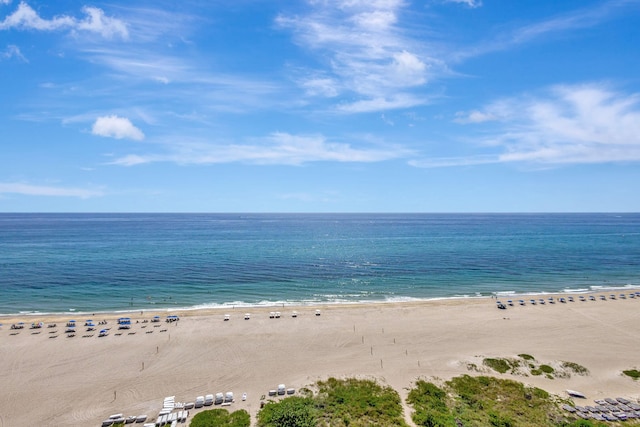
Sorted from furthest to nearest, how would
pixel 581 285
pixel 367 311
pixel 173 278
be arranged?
pixel 173 278, pixel 581 285, pixel 367 311

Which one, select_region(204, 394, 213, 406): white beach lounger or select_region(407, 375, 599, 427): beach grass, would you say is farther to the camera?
select_region(204, 394, 213, 406): white beach lounger

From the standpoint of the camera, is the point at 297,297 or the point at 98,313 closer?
the point at 98,313

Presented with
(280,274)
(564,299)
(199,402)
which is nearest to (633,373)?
(564,299)

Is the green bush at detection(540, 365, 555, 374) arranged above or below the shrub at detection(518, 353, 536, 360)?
Result: below

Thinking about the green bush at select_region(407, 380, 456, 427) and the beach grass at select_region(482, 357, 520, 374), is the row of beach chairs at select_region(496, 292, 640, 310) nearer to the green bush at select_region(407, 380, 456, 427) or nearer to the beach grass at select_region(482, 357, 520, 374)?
the beach grass at select_region(482, 357, 520, 374)

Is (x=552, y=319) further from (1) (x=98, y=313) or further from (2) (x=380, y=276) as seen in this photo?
(1) (x=98, y=313)

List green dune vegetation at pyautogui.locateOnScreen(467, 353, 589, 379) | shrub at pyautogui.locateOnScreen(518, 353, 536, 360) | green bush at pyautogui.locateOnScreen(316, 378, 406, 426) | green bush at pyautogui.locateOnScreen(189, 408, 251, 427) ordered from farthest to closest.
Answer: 1. shrub at pyautogui.locateOnScreen(518, 353, 536, 360)
2. green dune vegetation at pyautogui.locateOnScreen(467, 353, 589, 379)
3. green bush at pyautogui.locateOnScreen(316, 378, 406, 426)
4. green bush at pyautogui.locateOnScreen(189, 408, 251, 427)

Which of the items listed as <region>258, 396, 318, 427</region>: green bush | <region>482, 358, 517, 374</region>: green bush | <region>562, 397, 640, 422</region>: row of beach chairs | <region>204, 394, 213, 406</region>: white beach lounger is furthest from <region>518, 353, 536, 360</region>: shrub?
<region>204, 394, 213, 406</region>: white beach lounger

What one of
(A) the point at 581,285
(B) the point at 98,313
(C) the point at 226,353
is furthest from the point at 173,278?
(A) the point at 581,285
